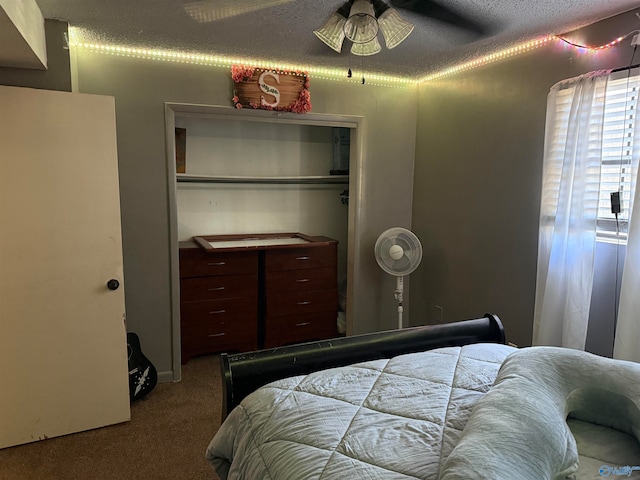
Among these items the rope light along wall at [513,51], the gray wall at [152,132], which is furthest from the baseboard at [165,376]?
the rope light along wall at [513,51]

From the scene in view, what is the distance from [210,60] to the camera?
2.88 metres

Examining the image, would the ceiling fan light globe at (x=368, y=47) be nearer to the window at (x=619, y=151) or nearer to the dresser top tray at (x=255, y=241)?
the window at (x=619, y=151)

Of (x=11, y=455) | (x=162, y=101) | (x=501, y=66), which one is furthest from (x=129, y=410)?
(x=501, y=66)

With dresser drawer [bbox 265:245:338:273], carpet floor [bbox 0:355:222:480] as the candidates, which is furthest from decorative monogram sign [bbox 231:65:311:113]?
carpet floor [bbox 0:355:222:480]

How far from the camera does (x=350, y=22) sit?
1865mm

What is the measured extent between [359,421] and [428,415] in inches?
8.1

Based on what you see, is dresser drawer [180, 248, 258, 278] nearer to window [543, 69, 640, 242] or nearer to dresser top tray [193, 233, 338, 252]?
dresser top tray [193, 233, 338, 252]

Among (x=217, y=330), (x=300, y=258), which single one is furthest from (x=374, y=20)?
(x=217, y=330)

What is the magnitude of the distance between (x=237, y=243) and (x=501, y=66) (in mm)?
2341

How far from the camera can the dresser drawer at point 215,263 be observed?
3258 mm

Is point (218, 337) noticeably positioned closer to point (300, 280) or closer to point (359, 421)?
point (300, 280)

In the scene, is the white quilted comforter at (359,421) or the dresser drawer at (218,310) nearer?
the white quilted comforter at (359,421)

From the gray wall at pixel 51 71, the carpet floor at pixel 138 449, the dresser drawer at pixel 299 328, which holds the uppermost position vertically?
the gray wall at pixel 51 71

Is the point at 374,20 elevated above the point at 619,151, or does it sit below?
above
